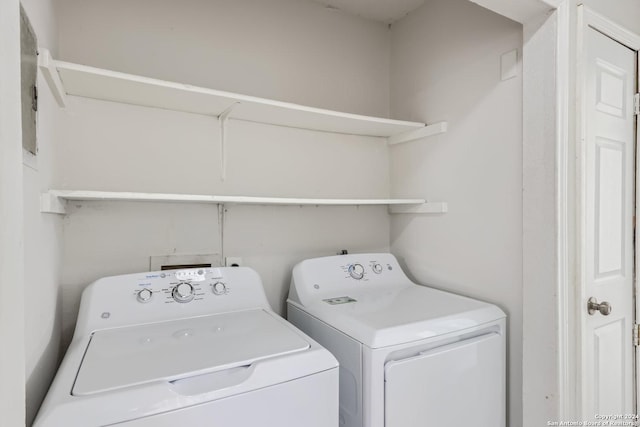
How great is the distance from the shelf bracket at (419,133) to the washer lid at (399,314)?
0.83 metres

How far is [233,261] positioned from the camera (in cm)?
171

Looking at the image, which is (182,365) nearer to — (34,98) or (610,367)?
(34,98)

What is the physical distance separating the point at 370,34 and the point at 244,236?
4.87 ft

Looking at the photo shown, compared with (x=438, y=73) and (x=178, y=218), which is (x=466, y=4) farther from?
(x=178, y=218)

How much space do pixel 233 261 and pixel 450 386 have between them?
1.09 metres

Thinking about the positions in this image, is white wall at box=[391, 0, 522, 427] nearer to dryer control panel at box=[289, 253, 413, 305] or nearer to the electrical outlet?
dryer control panel at box=[289, 253, 413, 305]

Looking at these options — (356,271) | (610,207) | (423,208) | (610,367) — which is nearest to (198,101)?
(356,271)

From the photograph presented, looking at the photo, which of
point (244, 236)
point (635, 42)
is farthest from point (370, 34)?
point (244, 236)

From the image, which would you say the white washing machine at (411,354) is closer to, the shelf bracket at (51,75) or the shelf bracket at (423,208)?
the shelf bracket at (423,208)

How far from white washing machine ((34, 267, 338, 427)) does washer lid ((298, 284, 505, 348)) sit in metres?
0.19

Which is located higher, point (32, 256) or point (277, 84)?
point (277, 84)

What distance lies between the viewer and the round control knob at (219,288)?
4.74 ft

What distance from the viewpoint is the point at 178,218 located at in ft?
5.25

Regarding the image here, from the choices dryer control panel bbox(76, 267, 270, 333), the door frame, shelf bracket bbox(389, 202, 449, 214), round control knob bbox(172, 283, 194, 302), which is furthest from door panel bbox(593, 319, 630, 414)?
round control knob bbox(172, 283, 194, 302)
